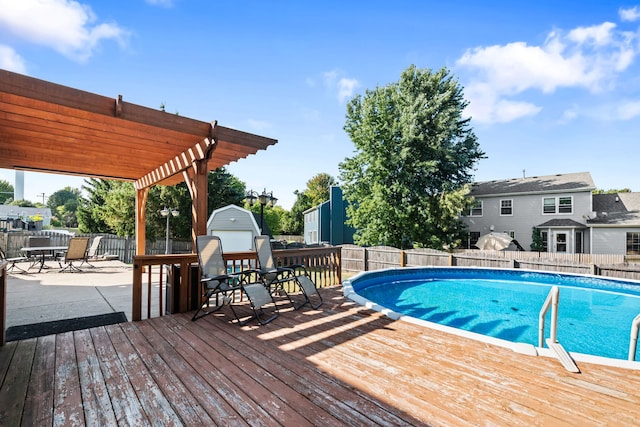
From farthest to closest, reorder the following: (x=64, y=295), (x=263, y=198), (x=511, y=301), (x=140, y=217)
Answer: (x=263, y=198), (x=140, y=217), (x=511, y=301), (x=64, y=295)

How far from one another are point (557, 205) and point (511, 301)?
1173 centimetres

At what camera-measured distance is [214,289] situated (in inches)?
152

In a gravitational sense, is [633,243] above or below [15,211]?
below

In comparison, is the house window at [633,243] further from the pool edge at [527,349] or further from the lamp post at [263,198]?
the lamp post at [263,198]

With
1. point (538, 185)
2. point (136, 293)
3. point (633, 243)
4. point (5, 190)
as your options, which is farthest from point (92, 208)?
point (5, 190)

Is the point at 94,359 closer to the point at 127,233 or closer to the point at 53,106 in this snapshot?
the point at 53,106

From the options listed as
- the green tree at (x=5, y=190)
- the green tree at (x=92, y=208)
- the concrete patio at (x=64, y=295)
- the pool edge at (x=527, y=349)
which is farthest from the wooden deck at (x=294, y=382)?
the green tree at (x=5, y=190)

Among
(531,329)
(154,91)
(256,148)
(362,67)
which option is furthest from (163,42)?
(531,329)

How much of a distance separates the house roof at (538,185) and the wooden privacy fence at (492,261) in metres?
4.41

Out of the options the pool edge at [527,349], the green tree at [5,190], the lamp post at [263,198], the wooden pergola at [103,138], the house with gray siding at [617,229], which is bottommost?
the pool edge at [527,349]

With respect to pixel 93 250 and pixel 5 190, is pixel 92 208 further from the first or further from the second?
pixel 5 190

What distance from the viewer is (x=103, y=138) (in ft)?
14.7

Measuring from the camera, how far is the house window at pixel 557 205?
15586 mm

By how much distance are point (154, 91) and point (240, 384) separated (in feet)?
28.8
